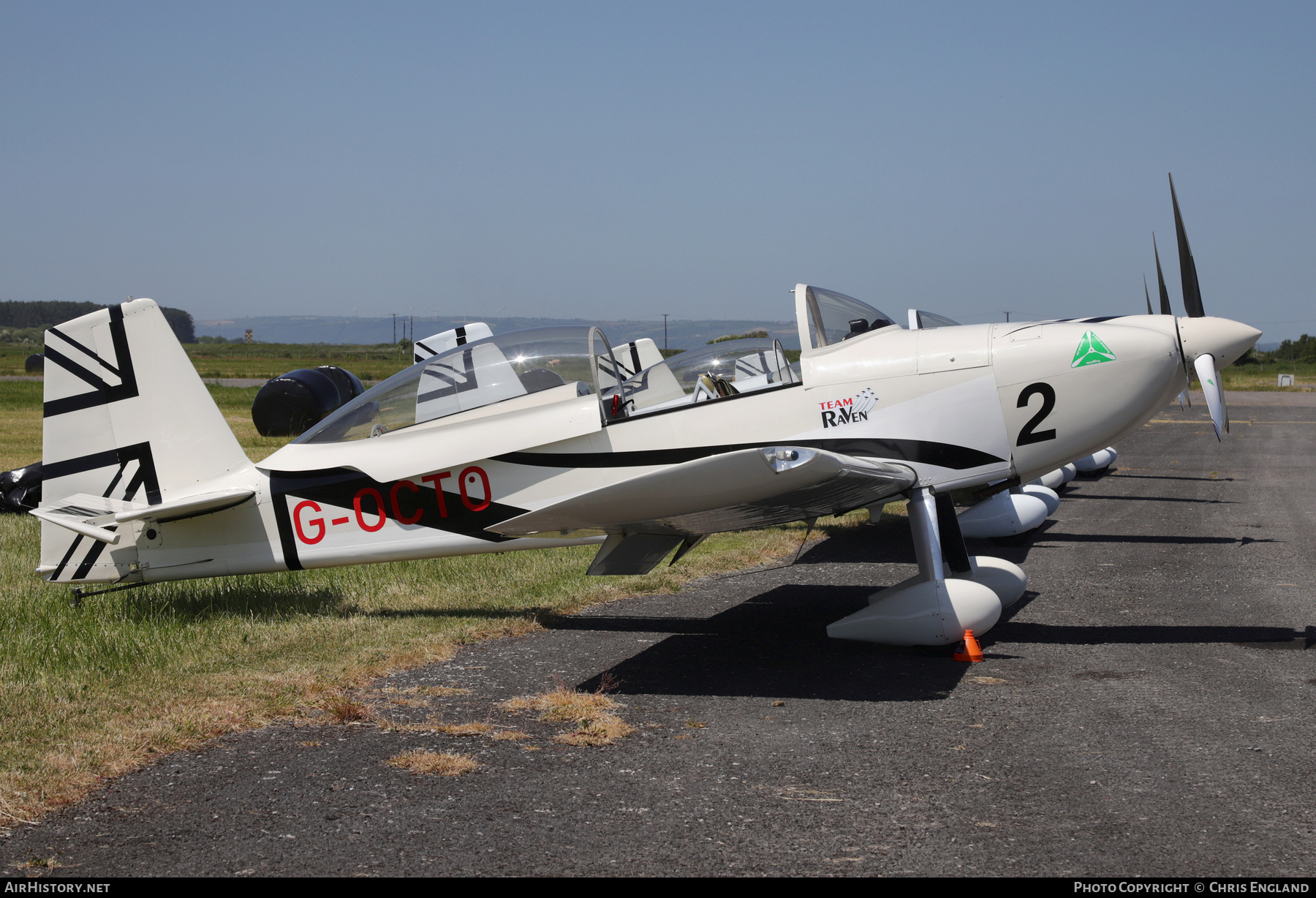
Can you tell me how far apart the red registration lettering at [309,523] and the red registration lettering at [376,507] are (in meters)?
0.26

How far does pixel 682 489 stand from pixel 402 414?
2.56 meters

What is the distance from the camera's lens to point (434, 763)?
14.4ft

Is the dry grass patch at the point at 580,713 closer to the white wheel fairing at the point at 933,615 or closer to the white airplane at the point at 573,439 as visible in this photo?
the white airplane at the point at 573,439

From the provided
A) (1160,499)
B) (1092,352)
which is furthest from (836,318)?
(1160,499)

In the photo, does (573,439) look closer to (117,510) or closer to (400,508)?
(400,508)

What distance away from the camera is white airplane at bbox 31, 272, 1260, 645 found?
247 inches

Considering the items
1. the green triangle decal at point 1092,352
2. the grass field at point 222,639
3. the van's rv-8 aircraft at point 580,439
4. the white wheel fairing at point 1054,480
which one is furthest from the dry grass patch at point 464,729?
the white wheel fairing at point 1054,480

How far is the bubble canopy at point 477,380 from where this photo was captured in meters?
6.72

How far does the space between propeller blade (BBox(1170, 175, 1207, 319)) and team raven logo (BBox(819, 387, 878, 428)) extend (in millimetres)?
2172

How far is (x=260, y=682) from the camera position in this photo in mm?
5613

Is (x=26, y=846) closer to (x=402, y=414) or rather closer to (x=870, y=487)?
(x=402, y=414)

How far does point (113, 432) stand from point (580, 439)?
3.33 metres

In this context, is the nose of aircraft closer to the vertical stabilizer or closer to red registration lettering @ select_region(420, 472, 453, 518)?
red registration lettering @ select_region(420, 472, 453, 518)

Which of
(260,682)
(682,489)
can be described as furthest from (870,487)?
(260,682)
